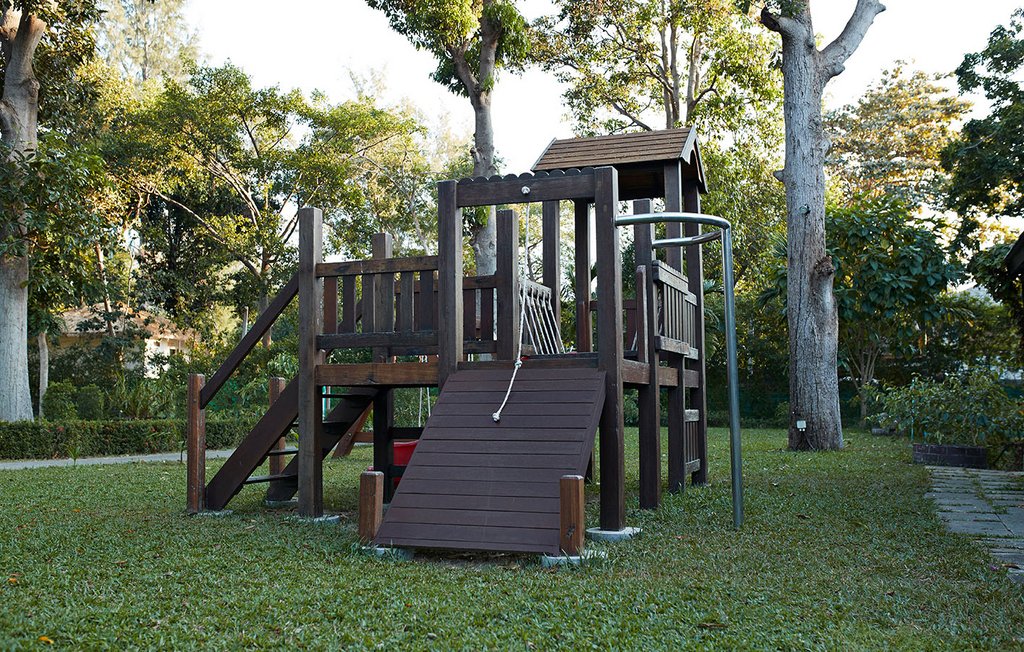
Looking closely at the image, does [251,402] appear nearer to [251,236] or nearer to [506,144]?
[251,236]

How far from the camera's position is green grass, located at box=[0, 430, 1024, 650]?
358 centimetres

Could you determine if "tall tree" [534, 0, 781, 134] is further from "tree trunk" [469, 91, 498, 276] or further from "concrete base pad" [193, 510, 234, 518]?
"concrete base pad" [193, 510, 234, 518]

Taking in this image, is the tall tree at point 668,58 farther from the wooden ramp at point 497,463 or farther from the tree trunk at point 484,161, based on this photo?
the wooden ramp at point 497,463

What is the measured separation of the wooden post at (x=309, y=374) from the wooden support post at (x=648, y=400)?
8.32 feet

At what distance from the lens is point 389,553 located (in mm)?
5211

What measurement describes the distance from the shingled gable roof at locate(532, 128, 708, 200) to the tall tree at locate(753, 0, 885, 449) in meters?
5.69

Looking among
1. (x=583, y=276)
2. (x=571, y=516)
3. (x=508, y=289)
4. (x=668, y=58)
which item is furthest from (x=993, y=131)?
(x=571, y=516)

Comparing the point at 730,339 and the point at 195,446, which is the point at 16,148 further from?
the point at 730,339

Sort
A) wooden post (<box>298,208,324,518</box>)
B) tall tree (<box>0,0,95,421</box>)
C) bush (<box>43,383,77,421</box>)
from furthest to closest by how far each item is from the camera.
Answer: bush (<box>43,383,77,421</box>)
tall tree (<box>0,0,95,421</box>)
wooden post (<box>298,208,324,518</box>)

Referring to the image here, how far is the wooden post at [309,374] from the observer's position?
23.3 ft

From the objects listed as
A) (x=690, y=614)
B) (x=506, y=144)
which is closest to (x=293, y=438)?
(x=690, y=614)

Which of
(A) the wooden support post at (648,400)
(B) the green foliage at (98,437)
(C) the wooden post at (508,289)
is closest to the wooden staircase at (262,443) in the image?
(C) the wooden post at (508,289)

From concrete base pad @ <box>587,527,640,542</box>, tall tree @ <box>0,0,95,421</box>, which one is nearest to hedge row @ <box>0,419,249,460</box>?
tall tree @ <box>0,0,95,421</box>

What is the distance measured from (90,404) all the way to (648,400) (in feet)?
50.9
